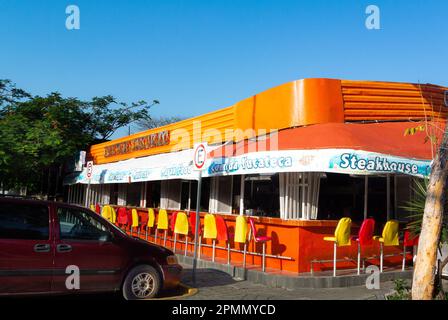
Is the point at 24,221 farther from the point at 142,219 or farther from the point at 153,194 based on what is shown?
the point at 153,194

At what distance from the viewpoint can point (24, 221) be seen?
680cm

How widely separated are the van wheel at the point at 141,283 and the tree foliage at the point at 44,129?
1510 centimetres

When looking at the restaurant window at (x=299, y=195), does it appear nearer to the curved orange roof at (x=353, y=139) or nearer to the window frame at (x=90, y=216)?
the curved orange roof at (x=353, y=139)

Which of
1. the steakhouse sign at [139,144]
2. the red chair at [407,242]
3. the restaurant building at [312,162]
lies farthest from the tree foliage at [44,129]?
the red chair at [407,242]

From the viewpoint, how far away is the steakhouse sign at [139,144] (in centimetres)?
1719

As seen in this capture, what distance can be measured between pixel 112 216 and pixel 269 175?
7644mm

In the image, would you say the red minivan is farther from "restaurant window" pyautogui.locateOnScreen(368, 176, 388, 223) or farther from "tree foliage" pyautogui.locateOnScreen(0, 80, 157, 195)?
"tree foliage" pyautogui.locateOnScreen(0, 80, 157, 195)

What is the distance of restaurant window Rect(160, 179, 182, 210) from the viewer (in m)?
15.8

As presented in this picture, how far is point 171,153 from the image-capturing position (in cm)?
1614

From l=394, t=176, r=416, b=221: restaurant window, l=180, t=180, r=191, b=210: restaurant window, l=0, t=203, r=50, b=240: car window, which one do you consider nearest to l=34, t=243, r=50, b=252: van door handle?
l=0, t=203, r=50, b=240: car window

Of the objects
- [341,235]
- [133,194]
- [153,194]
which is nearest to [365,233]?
[341,235]

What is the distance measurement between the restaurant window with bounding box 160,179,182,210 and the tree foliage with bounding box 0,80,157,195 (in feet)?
27.6
